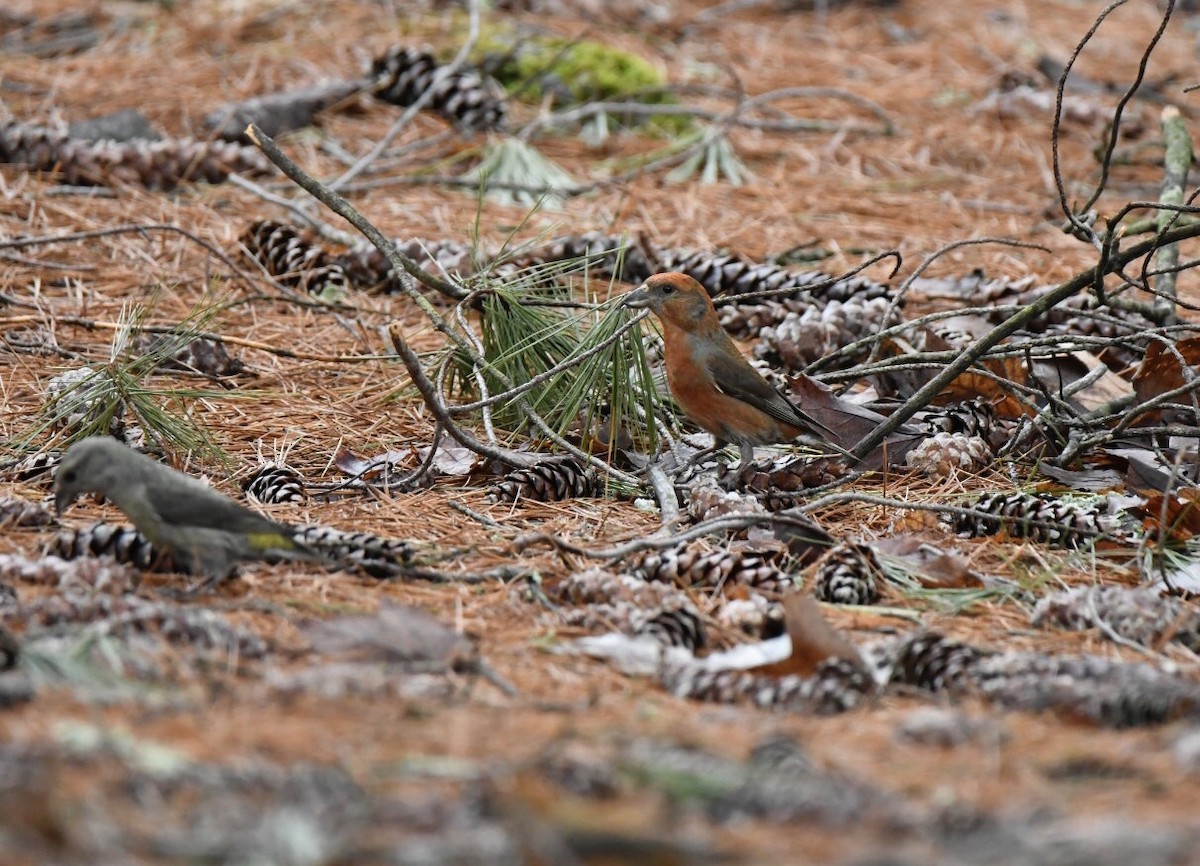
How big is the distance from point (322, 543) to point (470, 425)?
1553 mm

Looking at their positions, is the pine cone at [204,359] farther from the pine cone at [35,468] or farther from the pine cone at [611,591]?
the pine cone at [611,591]

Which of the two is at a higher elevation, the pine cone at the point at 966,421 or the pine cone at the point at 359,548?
the pine cone at the point at 359,548

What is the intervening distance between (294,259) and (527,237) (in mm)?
1229

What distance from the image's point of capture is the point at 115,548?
11.7ft

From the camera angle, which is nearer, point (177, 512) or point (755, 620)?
point (755, 620)

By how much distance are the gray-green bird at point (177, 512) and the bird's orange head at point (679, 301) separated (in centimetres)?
189

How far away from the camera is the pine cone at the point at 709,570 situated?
12.0ft

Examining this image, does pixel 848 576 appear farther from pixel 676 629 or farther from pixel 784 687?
pixel 784 687

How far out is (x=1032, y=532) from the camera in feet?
13.6

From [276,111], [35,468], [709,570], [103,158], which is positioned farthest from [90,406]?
[276,111]

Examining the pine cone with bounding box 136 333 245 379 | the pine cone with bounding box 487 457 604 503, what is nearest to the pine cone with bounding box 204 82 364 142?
the pine cone with bounding box 136 333 245 379

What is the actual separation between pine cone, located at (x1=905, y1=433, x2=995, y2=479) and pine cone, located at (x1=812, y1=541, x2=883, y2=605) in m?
1.00

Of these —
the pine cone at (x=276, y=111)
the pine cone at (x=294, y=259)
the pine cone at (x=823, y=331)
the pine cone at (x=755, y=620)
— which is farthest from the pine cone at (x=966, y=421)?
the pine cone at (x=276, y=111)

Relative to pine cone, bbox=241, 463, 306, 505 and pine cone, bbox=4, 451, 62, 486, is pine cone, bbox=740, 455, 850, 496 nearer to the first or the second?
pine cone, bbox=241, 463, 306, 505
